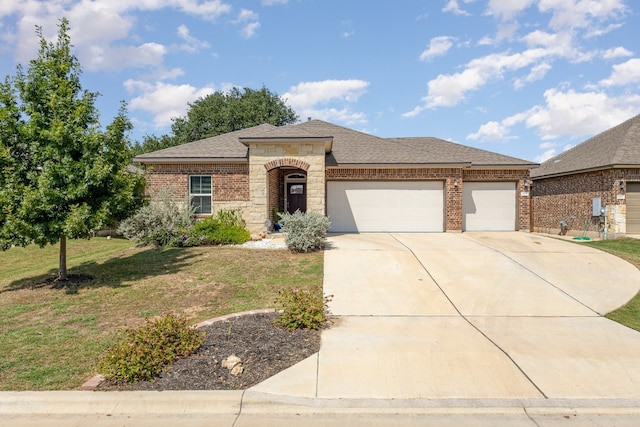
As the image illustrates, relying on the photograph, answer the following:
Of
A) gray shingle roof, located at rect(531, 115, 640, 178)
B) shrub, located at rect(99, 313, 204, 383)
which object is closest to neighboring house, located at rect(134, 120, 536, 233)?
gray shingle roof, located at rect(531, 115, 640, 178)

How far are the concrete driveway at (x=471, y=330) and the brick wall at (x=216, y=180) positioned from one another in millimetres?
Result: 6609

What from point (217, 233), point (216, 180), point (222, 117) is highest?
point (222, 117)

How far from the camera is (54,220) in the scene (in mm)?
8570

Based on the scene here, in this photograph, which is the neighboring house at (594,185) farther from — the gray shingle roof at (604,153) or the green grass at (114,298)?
the green grass at (114,298)

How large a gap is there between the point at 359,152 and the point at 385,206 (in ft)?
9.05

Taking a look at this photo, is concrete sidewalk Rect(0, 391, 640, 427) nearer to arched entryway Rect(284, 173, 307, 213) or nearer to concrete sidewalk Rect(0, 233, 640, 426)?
concrete sidewalk Rect(0, 233, 640, 426)

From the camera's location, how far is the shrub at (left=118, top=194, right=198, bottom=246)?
1296 cm

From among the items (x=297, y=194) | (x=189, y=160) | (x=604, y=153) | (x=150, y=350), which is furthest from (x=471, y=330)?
(x=604, y=153)

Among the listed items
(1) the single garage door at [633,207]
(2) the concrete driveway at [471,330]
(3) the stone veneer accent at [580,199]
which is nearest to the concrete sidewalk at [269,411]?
(2) the concrete driveway at [471,330]

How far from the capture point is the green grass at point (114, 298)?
17.0 ft

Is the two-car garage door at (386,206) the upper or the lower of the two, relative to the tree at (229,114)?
lower

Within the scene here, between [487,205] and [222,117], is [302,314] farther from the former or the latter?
[222,117]

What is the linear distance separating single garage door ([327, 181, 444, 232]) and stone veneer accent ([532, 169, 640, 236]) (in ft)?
23.4

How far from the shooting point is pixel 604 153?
17516 mm
